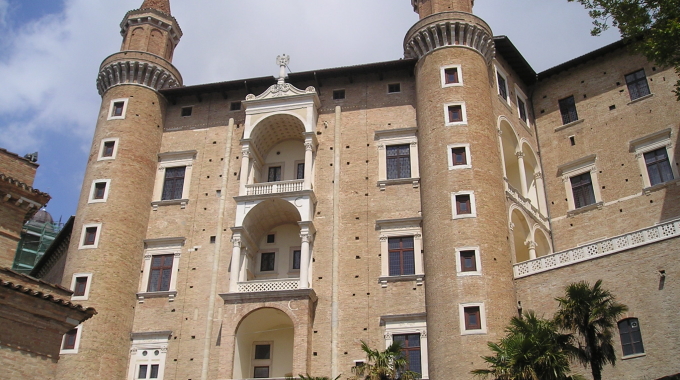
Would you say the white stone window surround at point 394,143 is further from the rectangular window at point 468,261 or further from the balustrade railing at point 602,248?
the balustrade railing at point 602,248

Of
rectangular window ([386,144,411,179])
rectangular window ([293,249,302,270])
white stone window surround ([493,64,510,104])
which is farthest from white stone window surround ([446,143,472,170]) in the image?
rectangular window ([293,249,302,270])

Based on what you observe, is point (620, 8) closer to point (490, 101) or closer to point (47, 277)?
point (490, 101)

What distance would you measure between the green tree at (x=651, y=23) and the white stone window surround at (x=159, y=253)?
2014cm

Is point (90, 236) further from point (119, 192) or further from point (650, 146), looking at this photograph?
point (650, 146)

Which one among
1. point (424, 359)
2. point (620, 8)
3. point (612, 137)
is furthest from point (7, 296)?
point (612, 137)

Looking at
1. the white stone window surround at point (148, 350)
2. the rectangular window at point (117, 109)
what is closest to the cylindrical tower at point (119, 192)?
the rectangular window at point (117, 109)

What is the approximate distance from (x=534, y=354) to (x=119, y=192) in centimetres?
2151

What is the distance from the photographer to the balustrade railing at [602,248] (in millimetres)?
25984

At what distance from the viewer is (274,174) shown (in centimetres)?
3600

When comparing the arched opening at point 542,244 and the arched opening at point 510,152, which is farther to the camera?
the arched opening at point 510,152

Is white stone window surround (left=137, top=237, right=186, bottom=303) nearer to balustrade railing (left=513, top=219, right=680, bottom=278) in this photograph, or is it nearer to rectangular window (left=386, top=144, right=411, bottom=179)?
rectangular window (left=386, top=144, right=411, bottom=179)

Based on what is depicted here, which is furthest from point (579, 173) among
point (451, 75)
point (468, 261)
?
point (468, 261)

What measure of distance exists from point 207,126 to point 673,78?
2201cm

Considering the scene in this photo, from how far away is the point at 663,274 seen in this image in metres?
25.2
